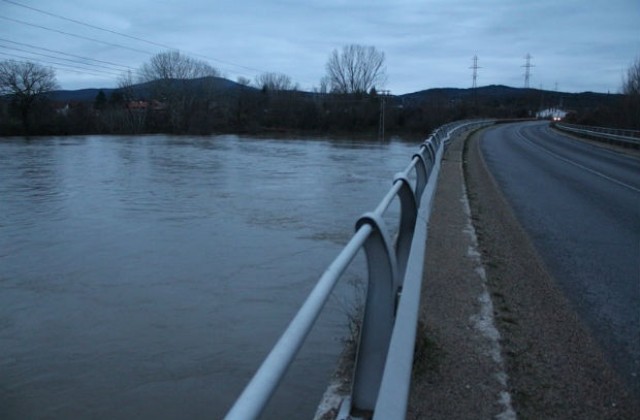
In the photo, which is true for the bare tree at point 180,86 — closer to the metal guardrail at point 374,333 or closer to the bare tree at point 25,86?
the bare tree at point 25,86

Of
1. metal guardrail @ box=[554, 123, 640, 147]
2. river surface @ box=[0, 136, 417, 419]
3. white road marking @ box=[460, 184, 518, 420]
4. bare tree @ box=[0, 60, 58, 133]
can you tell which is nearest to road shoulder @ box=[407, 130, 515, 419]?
white road marking @ box=[460, 184, 518, 420]

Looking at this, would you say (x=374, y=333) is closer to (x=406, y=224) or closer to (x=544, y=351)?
(x=544, y=351)

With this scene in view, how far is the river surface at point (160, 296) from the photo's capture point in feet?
18.5

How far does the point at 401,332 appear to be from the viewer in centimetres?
252

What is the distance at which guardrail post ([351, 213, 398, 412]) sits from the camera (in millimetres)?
2625

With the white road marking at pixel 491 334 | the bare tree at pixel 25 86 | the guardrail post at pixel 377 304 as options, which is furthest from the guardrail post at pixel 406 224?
the bare tree at pixel 25 86

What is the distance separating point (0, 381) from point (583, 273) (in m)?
6.12

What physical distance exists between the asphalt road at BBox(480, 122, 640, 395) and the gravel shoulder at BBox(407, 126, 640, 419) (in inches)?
8.3

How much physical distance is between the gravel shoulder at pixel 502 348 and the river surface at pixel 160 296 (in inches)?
62.1

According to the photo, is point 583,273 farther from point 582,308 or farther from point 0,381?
point 0,381

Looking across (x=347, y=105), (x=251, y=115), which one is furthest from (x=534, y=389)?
(x=347, y=105)

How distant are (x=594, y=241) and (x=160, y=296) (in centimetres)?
602

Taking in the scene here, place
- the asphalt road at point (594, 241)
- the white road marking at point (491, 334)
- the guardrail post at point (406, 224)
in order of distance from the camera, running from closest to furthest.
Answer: the white road marking at point (491, 334) < the guardrail post at point (406, 224) < the asphalt road at point (594, 241)

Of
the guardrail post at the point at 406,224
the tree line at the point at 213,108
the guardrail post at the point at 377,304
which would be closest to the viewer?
the guardrail post at the point at 377,304
